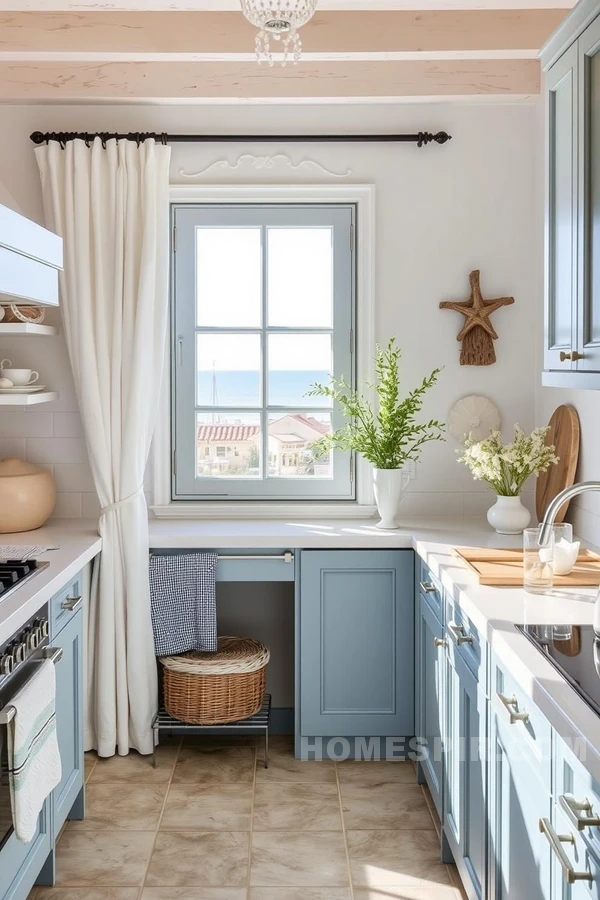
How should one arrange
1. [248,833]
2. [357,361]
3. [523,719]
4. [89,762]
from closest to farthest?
[523,719]
[248,833]
[89,762]
[357,361]

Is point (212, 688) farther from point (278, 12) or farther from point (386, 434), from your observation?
point (278, 12)

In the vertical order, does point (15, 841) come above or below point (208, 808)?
above

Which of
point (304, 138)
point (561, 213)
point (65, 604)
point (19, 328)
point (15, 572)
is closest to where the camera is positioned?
point (561, 213)

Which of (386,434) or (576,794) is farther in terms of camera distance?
(386,434)

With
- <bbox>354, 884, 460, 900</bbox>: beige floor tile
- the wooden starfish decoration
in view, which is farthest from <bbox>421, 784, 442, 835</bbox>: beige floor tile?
the wooden starfish decoration

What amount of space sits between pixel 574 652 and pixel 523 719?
18 centimetres

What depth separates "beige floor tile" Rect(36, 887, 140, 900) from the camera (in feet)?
8.63

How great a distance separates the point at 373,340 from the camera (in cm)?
385

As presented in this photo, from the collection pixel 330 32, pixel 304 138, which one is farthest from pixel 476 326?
pixel 330 32

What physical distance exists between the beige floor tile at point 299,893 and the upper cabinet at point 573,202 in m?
1.62

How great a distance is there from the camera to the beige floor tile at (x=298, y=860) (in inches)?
108

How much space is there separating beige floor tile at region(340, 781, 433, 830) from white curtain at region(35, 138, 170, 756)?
859 mm

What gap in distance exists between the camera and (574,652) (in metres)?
1.89

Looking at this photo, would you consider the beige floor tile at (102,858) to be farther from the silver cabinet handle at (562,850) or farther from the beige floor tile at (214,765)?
the silver cabinet handle at (562,850)
